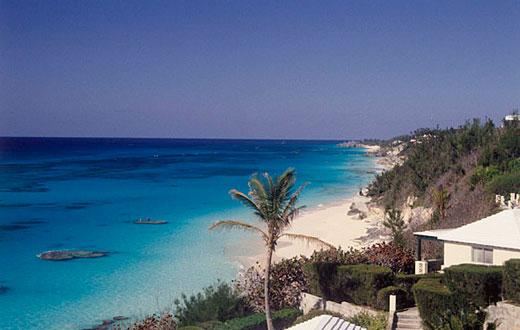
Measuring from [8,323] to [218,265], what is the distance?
11.1 meters

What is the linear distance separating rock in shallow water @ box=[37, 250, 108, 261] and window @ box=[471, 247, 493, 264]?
2359 cm

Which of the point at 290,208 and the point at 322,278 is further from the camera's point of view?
the point at 322,278

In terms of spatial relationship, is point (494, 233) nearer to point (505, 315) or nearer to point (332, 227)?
point (505, 315)

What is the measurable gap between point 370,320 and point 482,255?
451 cm

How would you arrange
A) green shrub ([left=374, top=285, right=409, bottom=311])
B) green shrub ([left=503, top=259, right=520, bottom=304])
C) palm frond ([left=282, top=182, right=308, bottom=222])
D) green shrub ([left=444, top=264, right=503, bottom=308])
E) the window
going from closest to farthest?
green shrub ([left=503, top=259, right=520, bottom=304]), green shrub ([left=444, top=264, right=503, bottom=308]), green shrub ([left=374, top=285, right=409, bottom=311]), palm frond ([left=282, top=182, right=308, bottom=222]), the window

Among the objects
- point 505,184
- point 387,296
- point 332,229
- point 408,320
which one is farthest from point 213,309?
point 332,229

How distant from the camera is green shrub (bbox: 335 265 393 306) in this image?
1727 centimetres

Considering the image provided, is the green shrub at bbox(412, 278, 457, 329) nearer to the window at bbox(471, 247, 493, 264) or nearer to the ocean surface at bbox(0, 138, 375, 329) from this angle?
the window at bbox(471, 247, 493, 264)

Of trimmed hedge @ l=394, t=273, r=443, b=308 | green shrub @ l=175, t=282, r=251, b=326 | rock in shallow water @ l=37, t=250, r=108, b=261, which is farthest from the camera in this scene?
rock in shallow water @ l=37, t=250, r=108, b=261

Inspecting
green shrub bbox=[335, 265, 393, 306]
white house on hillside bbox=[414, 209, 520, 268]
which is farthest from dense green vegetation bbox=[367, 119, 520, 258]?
green shrub bbox=[335, 265, 393, 306]

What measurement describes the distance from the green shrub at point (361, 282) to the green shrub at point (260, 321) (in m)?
1.66

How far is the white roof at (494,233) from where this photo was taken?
17197mm

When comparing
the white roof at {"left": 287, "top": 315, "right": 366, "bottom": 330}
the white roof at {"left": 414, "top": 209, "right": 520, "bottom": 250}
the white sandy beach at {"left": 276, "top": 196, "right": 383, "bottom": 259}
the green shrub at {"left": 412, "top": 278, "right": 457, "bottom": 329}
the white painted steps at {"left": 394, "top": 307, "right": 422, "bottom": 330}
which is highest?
the white roof at {"left": 414, "top": 209, "right": 520, "bottom": 250}

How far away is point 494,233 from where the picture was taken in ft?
58.3
